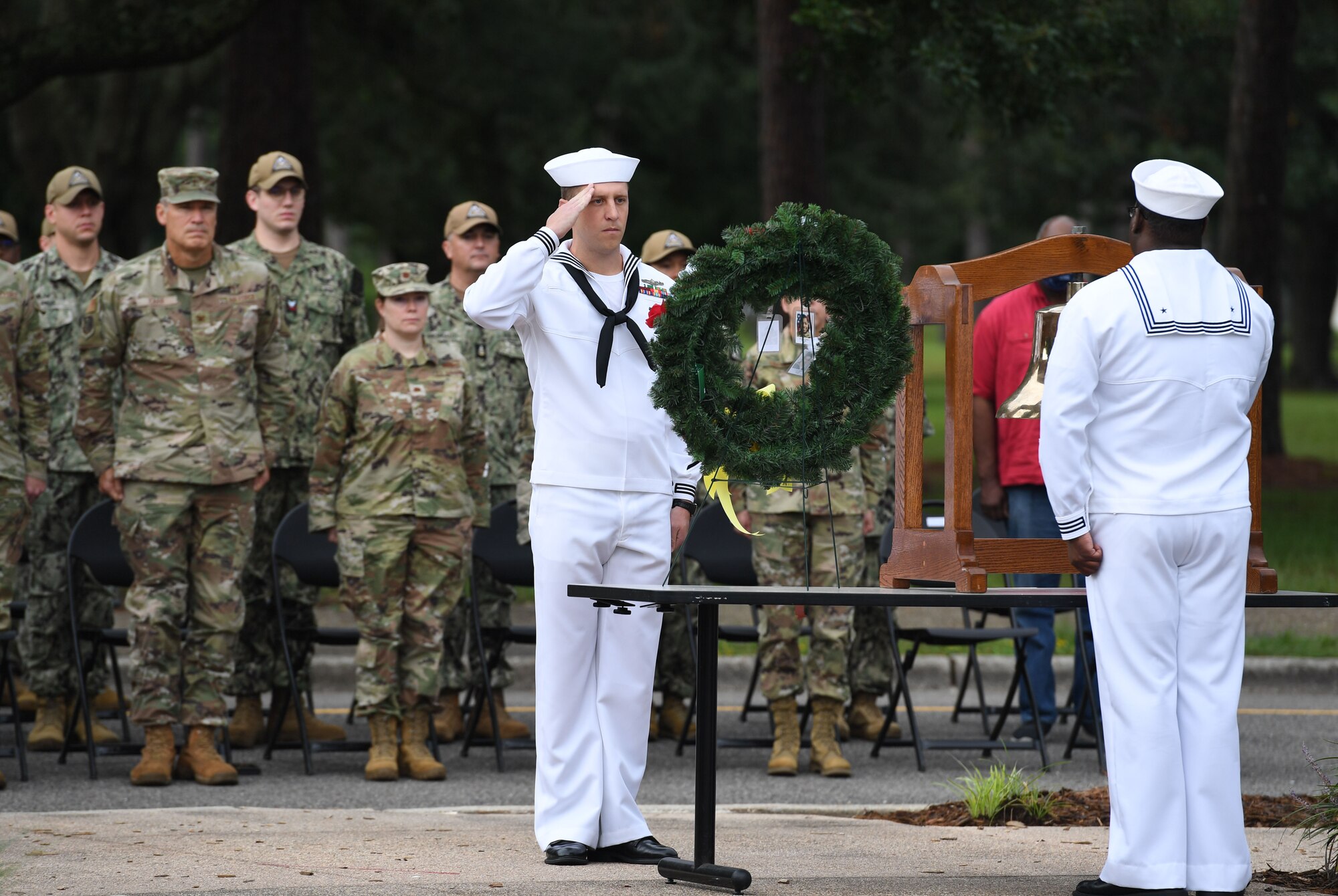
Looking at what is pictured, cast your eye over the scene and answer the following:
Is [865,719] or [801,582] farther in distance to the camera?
[865,719]

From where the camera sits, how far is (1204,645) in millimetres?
5750

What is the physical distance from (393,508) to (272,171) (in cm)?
222

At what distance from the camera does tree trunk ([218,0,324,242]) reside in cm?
1750

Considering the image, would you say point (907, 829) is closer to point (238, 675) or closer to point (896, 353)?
point (896, 353)

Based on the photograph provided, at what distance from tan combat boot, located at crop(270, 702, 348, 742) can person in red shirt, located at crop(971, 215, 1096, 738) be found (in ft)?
12.4

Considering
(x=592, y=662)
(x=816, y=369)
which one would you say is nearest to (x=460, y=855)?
(x=592, y=662)

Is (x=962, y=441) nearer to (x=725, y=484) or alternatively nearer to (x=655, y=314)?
(x=725, y=484)

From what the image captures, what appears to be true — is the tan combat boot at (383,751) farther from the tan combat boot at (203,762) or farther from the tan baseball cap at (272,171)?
the tan baseball cap at (272,171)

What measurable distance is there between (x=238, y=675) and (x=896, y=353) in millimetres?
5231

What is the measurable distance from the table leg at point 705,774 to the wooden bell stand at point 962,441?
0.75m

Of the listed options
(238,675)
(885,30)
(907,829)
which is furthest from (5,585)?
(885,30)

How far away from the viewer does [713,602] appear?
5.84 metres

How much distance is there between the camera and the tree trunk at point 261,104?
17.5 m

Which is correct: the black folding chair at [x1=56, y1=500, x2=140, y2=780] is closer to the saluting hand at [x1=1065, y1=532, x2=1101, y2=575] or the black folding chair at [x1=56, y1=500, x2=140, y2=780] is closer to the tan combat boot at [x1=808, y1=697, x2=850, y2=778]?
the tan combat boot at [x1=808, y1=697, x2=850, y2=778]
